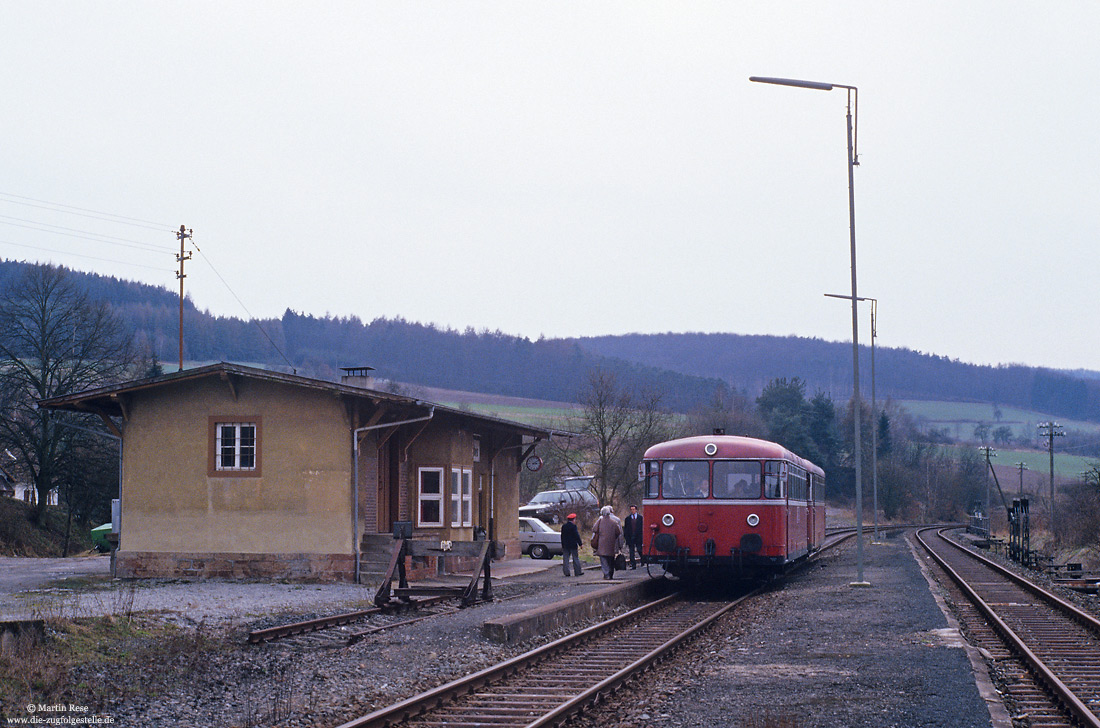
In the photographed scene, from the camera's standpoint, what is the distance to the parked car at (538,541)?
33875 millimetres

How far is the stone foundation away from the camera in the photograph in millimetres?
21281

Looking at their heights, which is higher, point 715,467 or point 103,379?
point 103,379

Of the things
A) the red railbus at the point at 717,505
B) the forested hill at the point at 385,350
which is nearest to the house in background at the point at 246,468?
the red railbus at the point at 717,505

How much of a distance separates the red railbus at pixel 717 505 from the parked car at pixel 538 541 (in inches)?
481

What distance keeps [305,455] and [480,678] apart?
1159cm

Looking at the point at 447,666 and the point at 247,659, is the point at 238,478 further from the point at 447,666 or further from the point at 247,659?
the point at 447,666

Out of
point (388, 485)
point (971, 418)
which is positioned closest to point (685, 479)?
point (388, 485)

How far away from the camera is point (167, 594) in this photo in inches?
720

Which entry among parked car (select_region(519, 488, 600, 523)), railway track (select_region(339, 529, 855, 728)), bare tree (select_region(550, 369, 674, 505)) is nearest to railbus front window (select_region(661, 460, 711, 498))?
railway track (select_region(339, 529, 855, 728))

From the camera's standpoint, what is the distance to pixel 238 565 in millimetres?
21641

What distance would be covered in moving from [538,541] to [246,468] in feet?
45.2

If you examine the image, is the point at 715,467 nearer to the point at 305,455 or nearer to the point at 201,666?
the point at 305,455

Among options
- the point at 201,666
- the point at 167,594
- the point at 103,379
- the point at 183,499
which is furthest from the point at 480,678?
the point at 103,379

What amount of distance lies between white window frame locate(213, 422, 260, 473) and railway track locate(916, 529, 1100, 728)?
13.4 meters
